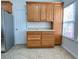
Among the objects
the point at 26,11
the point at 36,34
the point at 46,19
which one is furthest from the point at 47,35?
the point at 26,11

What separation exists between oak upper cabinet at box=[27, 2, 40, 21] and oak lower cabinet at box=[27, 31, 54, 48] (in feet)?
3.33

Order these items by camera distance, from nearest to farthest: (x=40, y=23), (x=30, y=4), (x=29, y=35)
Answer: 1. (x=29, y=35)
2. (x=30, y=4)
3. (x=40, y=23)

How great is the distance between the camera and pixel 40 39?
7.04 meters

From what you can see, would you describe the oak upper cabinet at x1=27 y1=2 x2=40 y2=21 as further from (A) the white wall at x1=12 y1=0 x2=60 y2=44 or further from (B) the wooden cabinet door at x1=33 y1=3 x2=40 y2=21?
(A) the white wall at x1=12 y1=0 x2=60 y2=44

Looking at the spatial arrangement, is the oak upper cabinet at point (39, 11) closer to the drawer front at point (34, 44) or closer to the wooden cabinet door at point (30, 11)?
the wooden cabinet door at point (30, 11)

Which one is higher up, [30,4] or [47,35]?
[30,4]

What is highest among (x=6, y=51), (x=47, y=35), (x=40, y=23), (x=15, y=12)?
(x=15, y=12)

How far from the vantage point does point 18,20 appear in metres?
8.22

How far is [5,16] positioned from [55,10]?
2.95 m

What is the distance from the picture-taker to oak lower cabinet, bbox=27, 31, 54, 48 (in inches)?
275

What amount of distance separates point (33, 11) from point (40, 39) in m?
1.64

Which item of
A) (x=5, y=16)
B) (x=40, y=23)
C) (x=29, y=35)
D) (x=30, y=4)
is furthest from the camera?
(x=40, y=23)

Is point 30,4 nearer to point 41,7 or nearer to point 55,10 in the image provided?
point 41,7

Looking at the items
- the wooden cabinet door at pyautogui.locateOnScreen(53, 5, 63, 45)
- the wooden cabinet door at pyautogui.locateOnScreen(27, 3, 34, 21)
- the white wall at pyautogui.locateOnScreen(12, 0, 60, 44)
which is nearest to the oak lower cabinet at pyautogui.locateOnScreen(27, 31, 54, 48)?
the wooden cabinet door at pyautogui.locateOnScreen(53, 5, 63, 45)
